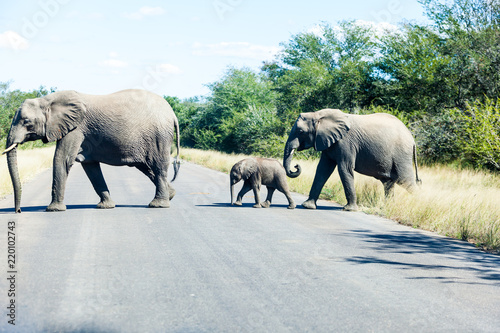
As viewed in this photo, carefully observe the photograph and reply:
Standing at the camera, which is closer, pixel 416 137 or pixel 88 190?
pixel 88 190

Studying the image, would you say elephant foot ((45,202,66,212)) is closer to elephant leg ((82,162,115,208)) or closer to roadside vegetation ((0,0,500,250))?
elephant leg ((82,162,115,208))

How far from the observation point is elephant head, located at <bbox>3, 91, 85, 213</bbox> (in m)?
11.0

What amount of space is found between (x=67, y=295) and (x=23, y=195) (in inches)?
420

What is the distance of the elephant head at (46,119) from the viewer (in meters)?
11.0

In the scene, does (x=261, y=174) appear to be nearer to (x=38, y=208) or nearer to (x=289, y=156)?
(x=289, y=156)

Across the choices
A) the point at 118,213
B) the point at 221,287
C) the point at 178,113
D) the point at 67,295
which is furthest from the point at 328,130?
the point at 178,113

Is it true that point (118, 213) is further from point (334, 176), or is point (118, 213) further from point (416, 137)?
point (416, 137)

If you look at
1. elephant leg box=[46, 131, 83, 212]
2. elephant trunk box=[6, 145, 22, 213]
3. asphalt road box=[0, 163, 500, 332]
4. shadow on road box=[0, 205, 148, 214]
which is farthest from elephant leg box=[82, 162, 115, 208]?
elephant trunk box=[6, 145, 22, 213]

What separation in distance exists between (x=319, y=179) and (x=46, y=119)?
19.3 ft

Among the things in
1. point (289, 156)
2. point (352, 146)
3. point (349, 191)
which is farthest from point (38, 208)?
point (352, 146)

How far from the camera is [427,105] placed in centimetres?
2512

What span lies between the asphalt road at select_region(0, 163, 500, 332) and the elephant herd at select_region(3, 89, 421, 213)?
1.47 metres

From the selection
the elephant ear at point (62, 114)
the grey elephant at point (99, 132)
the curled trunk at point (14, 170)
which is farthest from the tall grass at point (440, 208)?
the curled trunk at point (14, 170)

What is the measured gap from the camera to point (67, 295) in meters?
5.39
